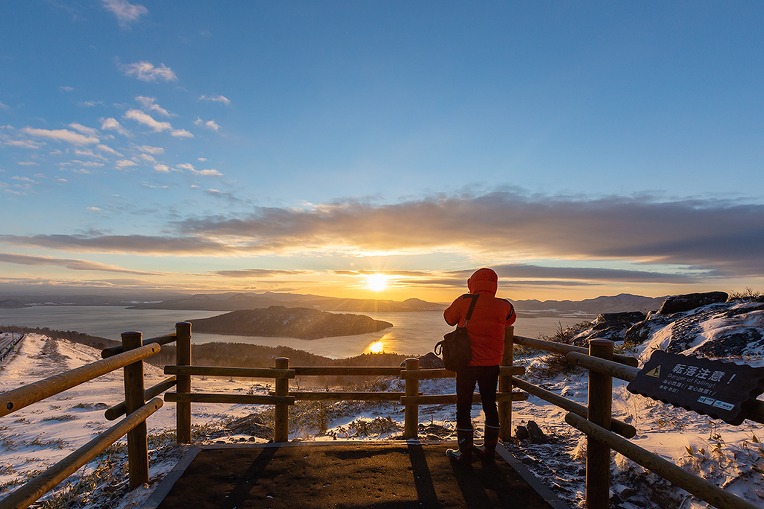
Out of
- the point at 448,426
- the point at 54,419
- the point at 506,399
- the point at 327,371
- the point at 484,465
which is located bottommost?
the point at 54,419

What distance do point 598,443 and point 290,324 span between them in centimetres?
12902

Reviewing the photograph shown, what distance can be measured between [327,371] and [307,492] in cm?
218

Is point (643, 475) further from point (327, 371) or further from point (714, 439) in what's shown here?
point (327, 371)

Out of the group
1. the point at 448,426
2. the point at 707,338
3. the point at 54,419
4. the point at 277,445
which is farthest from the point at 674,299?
the point at 54,419

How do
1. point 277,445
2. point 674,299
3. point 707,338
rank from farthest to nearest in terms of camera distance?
point 674,299
point 707,338
point 277,445

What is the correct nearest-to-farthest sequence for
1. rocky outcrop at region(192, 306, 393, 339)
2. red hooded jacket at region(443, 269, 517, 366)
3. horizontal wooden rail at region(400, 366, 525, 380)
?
red hooded jacket at region(443, 269, 517, 366) < horizontal wooden rail at region(400, 366, 525, 380) < rocky outcrop at region(192, 306, 393, 339)

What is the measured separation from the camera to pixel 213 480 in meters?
5.09

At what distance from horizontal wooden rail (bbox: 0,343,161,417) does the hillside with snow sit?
1621 millimetres

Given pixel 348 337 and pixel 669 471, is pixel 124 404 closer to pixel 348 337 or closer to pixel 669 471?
pixel 669 471

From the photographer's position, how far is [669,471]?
3141 mm

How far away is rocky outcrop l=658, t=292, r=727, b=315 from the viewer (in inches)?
583

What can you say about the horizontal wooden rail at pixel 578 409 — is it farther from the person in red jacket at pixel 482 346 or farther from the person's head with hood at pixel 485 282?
the person's head with hood at pixel 485 282

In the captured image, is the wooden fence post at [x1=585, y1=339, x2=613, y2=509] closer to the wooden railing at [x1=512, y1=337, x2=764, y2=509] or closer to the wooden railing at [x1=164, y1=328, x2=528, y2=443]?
the wooden railing at [x1=512, y1=337, x2=764, y2=509]

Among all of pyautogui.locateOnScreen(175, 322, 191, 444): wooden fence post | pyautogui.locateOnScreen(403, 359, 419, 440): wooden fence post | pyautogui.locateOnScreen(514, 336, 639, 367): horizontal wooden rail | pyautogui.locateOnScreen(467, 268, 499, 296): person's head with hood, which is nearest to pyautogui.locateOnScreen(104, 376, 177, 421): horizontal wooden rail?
pyautogui.locateOnScreen(175, 322, 191, 444): wooden fence post
